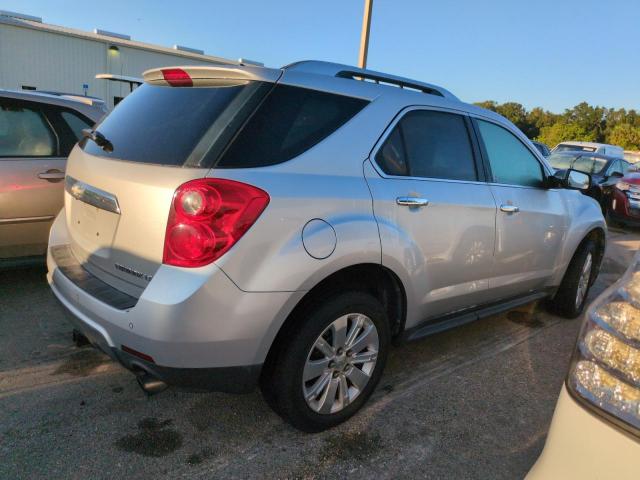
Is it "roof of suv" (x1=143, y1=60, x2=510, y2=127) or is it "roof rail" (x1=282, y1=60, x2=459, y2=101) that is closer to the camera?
"roof of suv" (x1=143, y1=60, x2=510, y2=127)

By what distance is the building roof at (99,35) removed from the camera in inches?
947

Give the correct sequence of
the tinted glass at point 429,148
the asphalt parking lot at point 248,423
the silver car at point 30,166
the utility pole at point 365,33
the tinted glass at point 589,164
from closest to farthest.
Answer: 1. the asphalt parking lot at point 248,423
2. the tinted glass at point 429,148
3. the silver car at point 30,166
4. the utility pole at point 365,33
5. the tinted glass at point 589,164

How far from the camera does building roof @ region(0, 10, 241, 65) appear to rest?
24053 millimetres

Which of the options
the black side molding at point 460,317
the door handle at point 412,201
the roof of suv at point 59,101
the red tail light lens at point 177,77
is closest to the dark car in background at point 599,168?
the black side molding at point 460,317

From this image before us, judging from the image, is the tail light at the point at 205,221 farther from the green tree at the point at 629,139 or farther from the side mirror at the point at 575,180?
the green tree at the point at 629,139

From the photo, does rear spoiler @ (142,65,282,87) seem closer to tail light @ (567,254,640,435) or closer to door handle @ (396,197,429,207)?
door handle @ (396,197,429,207)

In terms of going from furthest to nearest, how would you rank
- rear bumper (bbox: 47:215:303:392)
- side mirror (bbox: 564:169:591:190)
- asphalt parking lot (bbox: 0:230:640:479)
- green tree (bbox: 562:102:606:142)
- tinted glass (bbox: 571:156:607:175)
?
green tree (bbox: 562:102:606:142) → tinted glass (bbox: 571:156:607:175) → side mirror (bbox: 564:169:591:190) → asphalt parking lot (bbox: 0:230:640:479) → rear bumper (bbox: 47:215:303:392)

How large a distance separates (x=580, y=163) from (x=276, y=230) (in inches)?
452

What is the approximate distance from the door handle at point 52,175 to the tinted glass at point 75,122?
381 millimetres

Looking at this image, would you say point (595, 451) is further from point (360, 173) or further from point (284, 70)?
point (284, 70)

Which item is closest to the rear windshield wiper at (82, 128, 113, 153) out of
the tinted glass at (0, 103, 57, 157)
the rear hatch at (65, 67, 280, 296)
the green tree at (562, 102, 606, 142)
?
the rear hatch at (65, 67, 280, 296)

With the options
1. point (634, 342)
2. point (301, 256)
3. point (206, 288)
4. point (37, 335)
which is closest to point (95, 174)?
point (206, 288)

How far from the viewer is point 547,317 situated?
4492mm

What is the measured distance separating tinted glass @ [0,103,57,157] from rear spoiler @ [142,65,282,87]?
6.44ft
